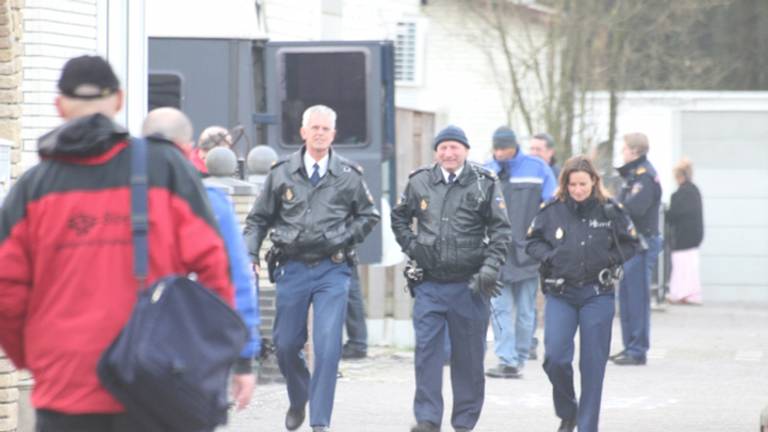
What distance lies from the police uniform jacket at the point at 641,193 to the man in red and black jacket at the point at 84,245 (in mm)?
10058

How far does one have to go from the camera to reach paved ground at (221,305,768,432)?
10758 millimetres

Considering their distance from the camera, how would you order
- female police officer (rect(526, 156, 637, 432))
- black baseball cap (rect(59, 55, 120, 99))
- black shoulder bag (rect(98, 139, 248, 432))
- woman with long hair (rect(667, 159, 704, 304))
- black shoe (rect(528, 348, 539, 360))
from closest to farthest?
black shoulder bag (rect(98, 139, 248, 432)) → black baseball cap (rect(59, 55, 120, 99)) → female police officer (rect(526, 156, 637, 432)) → black shoe (rect(528, 348, 539, 360)) → woman with long hair (rect(667, 159, 704, 304))

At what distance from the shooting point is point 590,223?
987 centimetres

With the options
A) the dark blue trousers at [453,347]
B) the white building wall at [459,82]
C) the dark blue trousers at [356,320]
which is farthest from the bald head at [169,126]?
the white building wall at [459,82]

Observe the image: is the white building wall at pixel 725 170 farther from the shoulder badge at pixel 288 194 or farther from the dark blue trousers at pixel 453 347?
the shoulder badge at pixel 288 194

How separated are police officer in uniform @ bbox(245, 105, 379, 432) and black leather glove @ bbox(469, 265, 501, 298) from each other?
2.31 feet

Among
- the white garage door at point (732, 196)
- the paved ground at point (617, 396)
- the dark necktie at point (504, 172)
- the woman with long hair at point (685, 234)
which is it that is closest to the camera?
the paved ground at point (617, 396)

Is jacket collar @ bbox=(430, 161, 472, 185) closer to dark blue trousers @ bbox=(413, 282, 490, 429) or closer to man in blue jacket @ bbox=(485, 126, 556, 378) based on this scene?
dark blue trousers @ bbox=(413, 282, 490, 429)

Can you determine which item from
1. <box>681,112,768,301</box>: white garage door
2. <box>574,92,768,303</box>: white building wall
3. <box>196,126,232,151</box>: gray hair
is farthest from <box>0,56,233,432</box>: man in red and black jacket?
<box>681,112,768,301</box>: white garage door

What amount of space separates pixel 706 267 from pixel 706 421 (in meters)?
14.8

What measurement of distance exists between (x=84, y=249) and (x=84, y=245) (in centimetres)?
1

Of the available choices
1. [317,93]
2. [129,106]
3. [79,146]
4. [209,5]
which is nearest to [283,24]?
[209,5]

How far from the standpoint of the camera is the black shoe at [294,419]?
9867 mm

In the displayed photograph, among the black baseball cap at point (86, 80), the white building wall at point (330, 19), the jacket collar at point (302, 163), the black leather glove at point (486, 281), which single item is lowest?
the black leather glove at point (486, 281)
